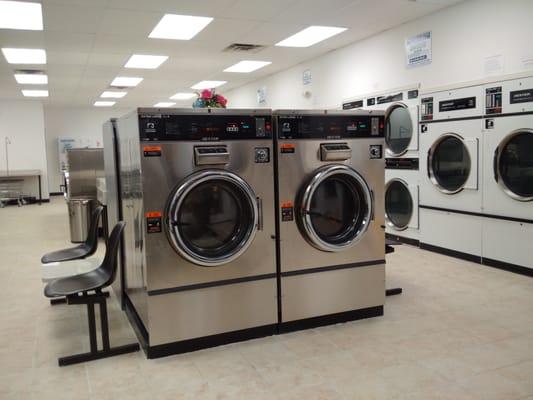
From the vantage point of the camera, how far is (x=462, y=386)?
255cm

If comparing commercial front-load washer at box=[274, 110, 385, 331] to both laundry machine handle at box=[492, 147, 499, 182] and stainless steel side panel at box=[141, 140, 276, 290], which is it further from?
laundry machine handle at box=[492, 147, 499, 182]

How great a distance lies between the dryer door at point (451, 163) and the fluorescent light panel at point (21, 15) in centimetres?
463

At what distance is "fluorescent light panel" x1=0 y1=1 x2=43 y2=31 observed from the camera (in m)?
4.94

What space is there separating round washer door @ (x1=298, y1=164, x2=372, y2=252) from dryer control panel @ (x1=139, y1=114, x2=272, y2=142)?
512mm

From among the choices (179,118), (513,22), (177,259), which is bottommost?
(177,259)

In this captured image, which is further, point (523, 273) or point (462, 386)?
point (523, 273)

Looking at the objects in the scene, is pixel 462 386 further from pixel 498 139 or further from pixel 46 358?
pixel 498 139

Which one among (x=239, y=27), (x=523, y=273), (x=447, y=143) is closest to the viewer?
(x=523, y=273)

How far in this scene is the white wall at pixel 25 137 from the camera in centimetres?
1254

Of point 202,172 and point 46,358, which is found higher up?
point 202,172

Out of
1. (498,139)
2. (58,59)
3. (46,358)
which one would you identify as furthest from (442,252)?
(58,59)

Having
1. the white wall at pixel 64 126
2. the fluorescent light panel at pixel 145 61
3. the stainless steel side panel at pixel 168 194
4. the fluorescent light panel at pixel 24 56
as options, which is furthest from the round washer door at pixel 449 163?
the white wall at pixel 64 126

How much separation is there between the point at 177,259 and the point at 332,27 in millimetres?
4421

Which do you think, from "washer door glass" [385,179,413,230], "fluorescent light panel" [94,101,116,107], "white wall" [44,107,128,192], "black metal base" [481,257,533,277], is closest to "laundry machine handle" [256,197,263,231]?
"black metal base" [481,257,533,277]
